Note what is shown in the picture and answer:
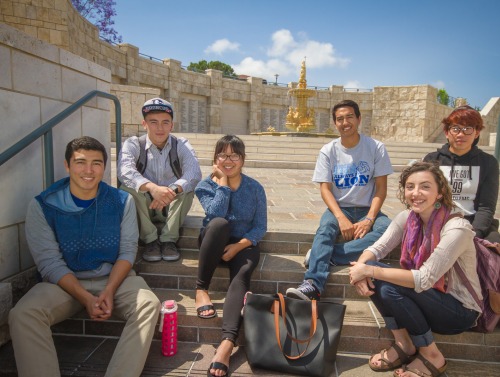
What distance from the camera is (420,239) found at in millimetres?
2213

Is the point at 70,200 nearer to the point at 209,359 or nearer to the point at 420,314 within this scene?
the point at 209,359

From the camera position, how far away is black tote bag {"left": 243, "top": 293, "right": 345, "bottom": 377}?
6.81 ft

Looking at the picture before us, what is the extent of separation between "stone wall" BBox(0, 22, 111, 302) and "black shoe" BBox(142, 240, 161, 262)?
0.81 meters

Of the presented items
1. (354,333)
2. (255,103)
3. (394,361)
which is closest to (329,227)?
(354,333)

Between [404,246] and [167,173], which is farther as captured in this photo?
[167,173]

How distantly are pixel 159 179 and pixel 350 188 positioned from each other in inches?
65.1

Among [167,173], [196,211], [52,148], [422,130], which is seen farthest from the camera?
[422,130]

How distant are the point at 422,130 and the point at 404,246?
22074 millimetres

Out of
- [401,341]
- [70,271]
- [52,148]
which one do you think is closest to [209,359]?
[70,271]

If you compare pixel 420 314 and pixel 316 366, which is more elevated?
pixel 420 314

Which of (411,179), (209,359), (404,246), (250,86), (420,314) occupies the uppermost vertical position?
(250,86)

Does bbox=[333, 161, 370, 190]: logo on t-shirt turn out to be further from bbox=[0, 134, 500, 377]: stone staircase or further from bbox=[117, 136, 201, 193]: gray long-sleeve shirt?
bbox=[117, 136, 201, 193]: gray long-sleeve shirt

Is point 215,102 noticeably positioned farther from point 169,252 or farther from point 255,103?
point 169,252

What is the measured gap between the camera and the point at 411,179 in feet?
7.19
